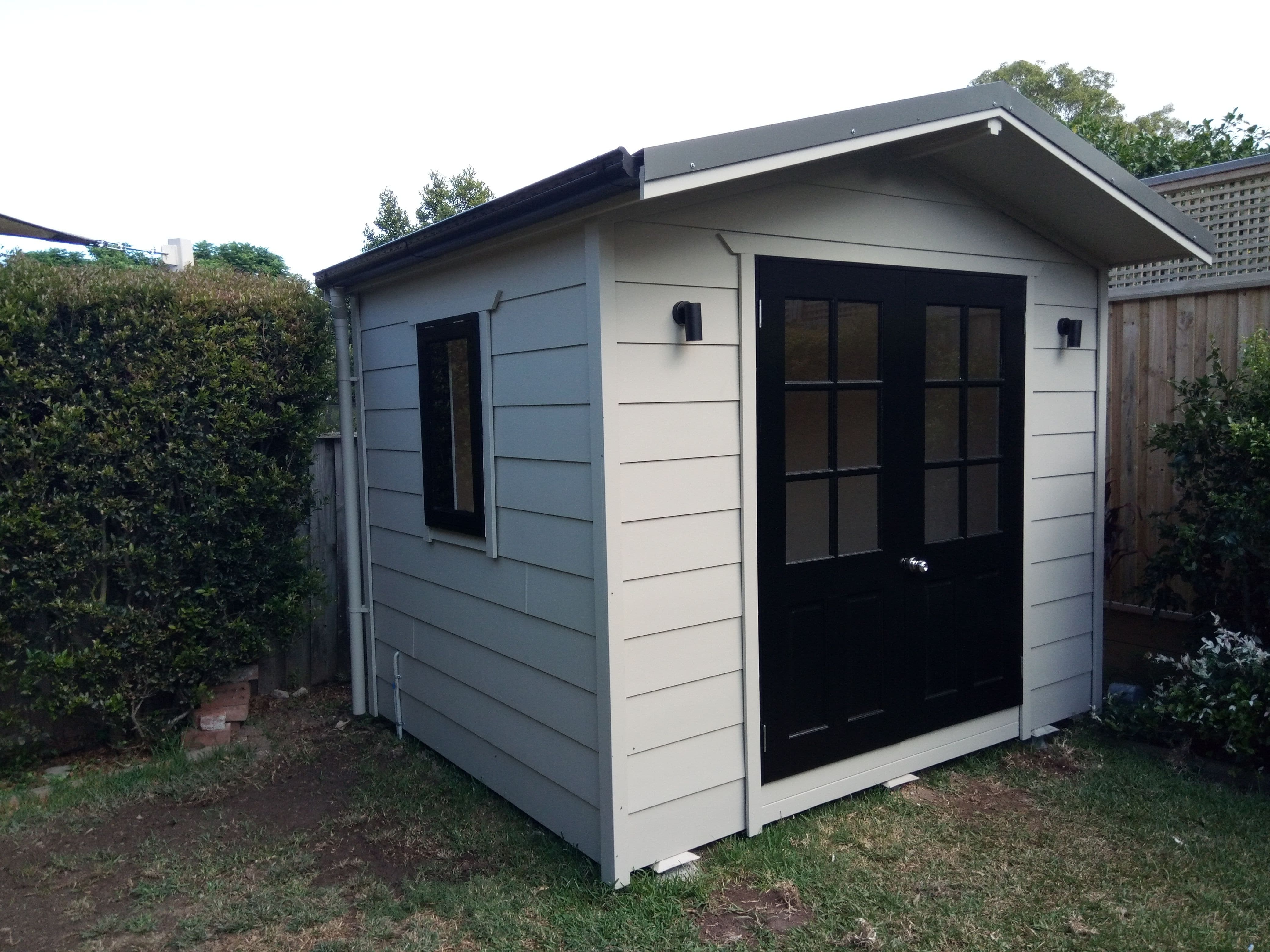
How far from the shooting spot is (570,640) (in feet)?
11.4

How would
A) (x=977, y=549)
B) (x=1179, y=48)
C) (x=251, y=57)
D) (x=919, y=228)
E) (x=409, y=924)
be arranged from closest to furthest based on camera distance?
1. (x=409, y=924)
2. (x=919, y=228)
3. (x=977, y=549)
4. (x=251, y=57)
5. (x=1179, y=48)

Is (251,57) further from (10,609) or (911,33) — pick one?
(911,33)

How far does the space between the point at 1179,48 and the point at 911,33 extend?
708 cm

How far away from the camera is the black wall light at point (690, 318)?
10.9 ft

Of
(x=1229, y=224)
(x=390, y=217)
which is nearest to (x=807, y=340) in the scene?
(x=1229, y=224)

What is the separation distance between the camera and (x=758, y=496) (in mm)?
3629

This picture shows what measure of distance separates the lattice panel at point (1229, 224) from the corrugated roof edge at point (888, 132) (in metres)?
0.85

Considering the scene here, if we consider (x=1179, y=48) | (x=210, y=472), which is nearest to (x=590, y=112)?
(x=1179, y=48)

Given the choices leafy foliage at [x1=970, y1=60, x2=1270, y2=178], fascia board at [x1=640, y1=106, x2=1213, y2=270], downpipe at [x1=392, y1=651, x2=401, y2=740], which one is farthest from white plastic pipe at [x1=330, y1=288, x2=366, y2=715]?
leafy foliage at [x1=970, y1=60, x2=1270, y2=178]

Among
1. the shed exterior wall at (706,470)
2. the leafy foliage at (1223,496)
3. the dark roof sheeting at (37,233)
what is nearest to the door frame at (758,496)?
the shed exterior wall at (706,470)

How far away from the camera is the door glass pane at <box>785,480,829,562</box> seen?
12.3ft

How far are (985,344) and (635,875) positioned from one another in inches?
110

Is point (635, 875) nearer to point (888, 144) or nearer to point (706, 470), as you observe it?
point (706, 470)

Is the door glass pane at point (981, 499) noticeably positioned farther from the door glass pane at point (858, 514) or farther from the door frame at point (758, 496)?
the door glass pane at point (858, 514)
